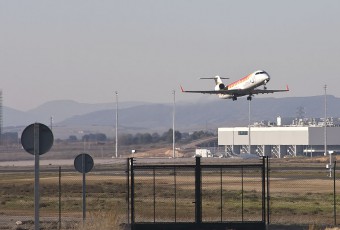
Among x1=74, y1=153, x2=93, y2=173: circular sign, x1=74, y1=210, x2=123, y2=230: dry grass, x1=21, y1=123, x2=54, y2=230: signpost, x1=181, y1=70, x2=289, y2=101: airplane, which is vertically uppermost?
x1=181, y1=70, x2=289, y2=101: airplane

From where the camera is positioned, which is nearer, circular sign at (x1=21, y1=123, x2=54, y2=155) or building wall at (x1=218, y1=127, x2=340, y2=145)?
circular sign at (x1=21, y1=123, x2=54, y2=155)

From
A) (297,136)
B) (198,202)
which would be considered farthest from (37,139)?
(297,136)

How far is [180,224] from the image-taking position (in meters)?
32.9

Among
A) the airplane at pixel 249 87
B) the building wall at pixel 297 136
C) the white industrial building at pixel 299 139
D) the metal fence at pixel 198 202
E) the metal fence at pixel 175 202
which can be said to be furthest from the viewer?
the white industrial building at pixel 299 139

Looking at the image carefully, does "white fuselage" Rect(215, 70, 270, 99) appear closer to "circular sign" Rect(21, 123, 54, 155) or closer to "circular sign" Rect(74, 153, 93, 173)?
"circular sign" Rect(74, 153, 93, 173)

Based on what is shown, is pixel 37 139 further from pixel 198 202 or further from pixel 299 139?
pixel 299 139

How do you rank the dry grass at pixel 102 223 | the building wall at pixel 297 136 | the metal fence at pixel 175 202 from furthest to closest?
1. the building wall at pixel 297 136
2. the metal fence at pixel 175 202
3. the dry grass at pixel 102 223

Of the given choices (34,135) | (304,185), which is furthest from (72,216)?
(304,185)

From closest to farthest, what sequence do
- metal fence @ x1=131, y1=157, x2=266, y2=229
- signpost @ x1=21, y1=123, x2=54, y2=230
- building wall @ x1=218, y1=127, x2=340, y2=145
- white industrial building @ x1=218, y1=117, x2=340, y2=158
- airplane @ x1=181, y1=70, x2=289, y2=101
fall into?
signpost @ x1=21, y1=123, x2=54, y2=230, metal fence @ x1=131, y1=157, x2=266, y2=229, airplane @ x1=181, y1=70, x2=289, y2=101, building wall @ x1=218, y1=127, x2=340, y2=145, white industrial building @ x1=218, y1=117, x2=340, y2=158

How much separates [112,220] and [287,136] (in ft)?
551

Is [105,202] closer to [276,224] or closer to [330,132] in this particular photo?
[276,224]

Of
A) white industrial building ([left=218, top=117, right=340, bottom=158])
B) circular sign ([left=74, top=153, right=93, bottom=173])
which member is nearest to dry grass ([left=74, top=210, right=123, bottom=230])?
circular sign ([left=74, top=153, right=93, bottom=173])

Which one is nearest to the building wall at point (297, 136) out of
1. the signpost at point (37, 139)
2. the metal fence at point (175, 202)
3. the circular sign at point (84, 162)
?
the metal fence at point (175, 202)

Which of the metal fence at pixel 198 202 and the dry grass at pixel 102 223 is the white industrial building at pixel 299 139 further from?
the dry grass at pixel 102 223
